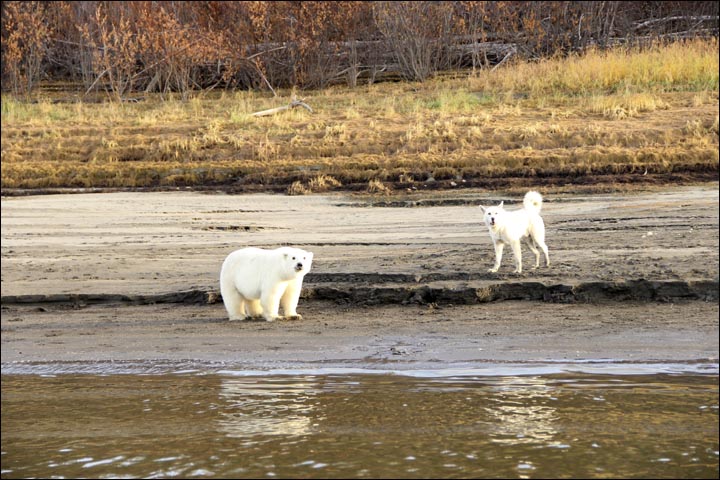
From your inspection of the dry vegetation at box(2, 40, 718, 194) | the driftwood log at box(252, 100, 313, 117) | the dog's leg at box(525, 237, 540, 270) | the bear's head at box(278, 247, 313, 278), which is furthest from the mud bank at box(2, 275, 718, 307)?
the driftwood log at box(252, 100, 313, 117)

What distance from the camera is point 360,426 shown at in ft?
24.5

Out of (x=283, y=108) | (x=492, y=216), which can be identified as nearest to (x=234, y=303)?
(x=492, y=216)

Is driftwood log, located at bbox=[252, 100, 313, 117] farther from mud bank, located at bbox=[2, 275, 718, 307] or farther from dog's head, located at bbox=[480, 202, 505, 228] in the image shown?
dog's head, located at bbox=[480, 202, 505, 228]

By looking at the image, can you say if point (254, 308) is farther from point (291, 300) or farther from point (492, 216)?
point (492, 216)

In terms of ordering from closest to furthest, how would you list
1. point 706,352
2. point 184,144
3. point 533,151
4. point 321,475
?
point 321,475 → point 706,352 → point 533,151 → point 184,144

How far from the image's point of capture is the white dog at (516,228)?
11.7 meters

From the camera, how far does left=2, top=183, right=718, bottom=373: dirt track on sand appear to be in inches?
376

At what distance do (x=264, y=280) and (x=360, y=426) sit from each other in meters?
3.11

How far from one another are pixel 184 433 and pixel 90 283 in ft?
16.8

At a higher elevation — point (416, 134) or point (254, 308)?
point (416, 134)

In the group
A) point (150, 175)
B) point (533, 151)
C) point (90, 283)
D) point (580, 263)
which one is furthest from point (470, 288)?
point (150, 175)

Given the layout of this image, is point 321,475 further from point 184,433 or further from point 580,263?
point 580,263

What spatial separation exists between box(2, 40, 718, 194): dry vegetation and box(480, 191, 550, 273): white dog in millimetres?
6702

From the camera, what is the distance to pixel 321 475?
6551mm
